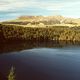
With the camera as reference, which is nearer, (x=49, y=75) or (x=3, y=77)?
(x=3, y=77)

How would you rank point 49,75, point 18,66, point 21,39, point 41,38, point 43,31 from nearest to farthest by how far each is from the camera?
point 49,75, point 18,66, point 21,39, point 41,38, point 43,31

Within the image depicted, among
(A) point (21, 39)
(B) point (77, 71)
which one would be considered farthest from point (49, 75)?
(A) point (21, 39)

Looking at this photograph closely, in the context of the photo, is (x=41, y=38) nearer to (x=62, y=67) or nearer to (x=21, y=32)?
(x=21, y=32)

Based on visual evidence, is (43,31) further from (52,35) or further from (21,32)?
(21,32)

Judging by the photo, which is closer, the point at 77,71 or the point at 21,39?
the point at 77,71

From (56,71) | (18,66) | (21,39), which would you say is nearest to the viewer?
(56,71)

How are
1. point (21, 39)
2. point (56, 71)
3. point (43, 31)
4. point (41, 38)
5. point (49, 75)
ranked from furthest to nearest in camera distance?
point (43, 31), point (41, 38), point (21, 39), point (56, 71), point (49, 75)

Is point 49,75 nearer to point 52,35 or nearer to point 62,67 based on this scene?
point 62,67

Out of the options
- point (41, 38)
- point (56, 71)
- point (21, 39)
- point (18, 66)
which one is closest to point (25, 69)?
point (18, 66)

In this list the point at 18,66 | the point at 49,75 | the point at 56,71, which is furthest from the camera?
the point at 18,66
